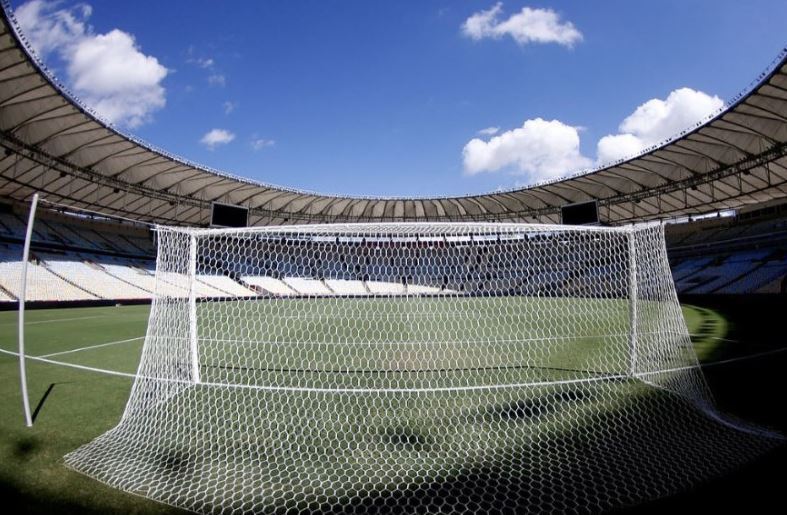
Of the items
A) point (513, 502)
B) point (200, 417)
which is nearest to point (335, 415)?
point (200, 417)

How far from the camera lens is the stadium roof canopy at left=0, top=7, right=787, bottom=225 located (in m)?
13.0

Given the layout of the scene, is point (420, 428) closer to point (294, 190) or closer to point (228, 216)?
point (228, 216)

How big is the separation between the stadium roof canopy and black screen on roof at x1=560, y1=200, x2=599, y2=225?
2340mm

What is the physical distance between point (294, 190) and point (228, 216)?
4.81m

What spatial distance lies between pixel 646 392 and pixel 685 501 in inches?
87.5

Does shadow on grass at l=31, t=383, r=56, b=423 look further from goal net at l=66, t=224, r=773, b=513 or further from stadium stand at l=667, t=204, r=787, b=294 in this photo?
stadium stand at l=667, t=204, r=787, b=294

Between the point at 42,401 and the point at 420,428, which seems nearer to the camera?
the point at 420,428

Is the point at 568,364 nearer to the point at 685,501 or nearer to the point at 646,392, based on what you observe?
the point at 646,392

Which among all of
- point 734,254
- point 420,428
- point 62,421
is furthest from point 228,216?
point 734,254

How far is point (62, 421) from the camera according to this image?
3.49 m

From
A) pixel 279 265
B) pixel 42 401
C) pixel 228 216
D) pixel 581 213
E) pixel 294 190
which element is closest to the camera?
pixel 42 401

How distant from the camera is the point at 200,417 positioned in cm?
356

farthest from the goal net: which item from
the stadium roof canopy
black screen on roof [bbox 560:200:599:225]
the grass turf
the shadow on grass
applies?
black screen on roof [bbox 560:200:599:225]

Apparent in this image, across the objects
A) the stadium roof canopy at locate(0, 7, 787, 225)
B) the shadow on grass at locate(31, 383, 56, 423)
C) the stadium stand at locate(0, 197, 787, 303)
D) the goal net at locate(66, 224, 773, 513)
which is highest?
the stadium roof canopy at locate(0, 7, 787, 225)
